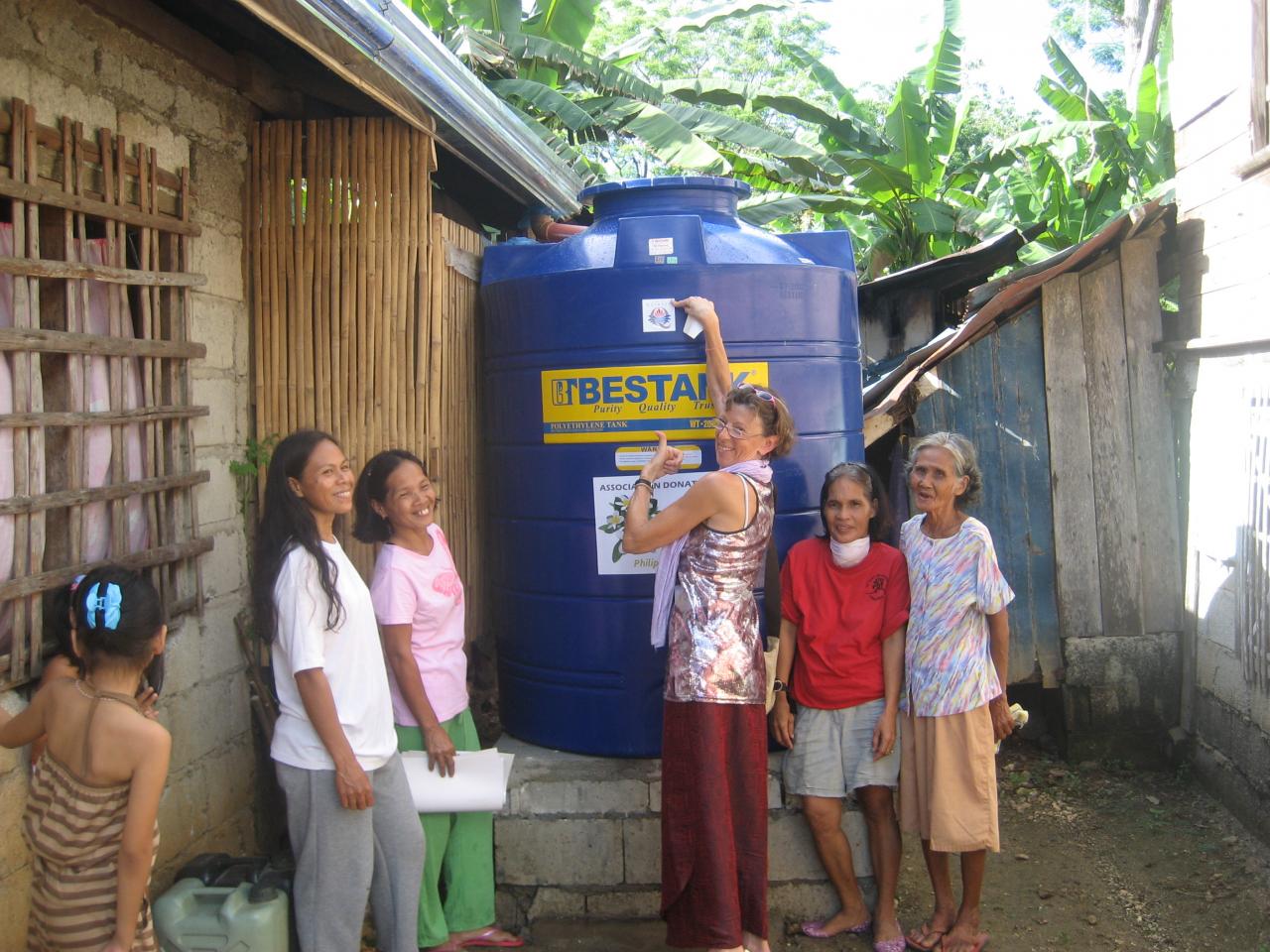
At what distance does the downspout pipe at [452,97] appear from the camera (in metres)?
2.89


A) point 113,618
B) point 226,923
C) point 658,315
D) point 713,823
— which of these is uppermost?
point 658,315

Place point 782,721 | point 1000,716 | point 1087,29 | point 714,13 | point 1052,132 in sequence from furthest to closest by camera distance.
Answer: point 1087,29 < point 714,13 < point 1052,132 < point 782,721 < point 1000,716

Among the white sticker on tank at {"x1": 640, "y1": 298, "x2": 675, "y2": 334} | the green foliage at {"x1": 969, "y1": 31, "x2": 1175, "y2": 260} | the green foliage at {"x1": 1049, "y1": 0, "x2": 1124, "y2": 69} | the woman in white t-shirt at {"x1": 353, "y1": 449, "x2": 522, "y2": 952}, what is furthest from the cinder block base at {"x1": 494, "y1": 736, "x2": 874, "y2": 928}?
the green foliage at {"x1": 1049, "y1": 0, "x2": 1124, "y2": 69}

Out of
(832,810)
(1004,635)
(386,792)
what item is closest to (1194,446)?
(1004,635)

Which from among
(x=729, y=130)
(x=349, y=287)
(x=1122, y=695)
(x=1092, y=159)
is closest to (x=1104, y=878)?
(x=1122, y=695)

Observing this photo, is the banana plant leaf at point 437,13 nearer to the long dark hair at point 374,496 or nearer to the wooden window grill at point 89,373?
the wooden window grill at point 89,373

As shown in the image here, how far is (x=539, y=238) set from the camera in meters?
5.22

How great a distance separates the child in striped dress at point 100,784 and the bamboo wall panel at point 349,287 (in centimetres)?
161

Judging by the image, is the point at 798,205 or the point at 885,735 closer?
the point at 885,735

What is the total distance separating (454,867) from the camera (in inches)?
141

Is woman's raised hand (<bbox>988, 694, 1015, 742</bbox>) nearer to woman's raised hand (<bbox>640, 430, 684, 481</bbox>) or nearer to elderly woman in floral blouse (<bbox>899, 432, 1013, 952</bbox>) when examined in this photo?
elderly woman in floral blouse (<bbox>899, 432, 1013, 952</bbox>)

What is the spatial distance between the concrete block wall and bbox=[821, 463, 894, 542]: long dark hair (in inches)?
76.0

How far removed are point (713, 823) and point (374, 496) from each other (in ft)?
4.41

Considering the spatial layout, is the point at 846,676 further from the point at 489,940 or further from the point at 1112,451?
the point at 1112,451
